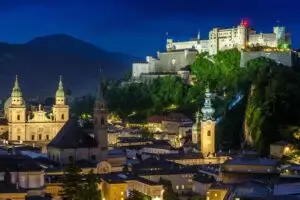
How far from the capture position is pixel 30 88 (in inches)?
7347

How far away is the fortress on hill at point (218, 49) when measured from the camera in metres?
73.8

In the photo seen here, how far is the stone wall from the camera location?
71.4 meters

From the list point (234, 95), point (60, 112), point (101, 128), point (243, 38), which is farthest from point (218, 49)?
point (101, 128)

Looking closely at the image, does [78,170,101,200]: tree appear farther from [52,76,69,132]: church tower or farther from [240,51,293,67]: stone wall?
[240,51,293,67]: stone wall

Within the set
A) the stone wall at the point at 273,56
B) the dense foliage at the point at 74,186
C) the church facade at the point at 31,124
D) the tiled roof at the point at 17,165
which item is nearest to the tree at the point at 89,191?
the dense foliage at the point at 74,186

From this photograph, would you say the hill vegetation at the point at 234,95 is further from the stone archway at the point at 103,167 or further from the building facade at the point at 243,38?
the stone archway at the point at 103,167

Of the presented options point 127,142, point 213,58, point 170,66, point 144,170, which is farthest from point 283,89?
point 170,66

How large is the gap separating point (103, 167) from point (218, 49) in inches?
1598

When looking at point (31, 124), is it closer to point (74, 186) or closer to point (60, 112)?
point (60, 112)

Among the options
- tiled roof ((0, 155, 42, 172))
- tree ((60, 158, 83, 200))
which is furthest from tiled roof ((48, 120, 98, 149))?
tree ((60, 158, 83, 200))

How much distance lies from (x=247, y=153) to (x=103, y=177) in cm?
916

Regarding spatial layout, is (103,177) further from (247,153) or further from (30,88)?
(30,88)

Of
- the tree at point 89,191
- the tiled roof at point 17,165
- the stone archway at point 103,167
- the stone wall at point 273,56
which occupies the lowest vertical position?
the tree at point 89,191

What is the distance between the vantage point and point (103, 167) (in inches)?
1694
